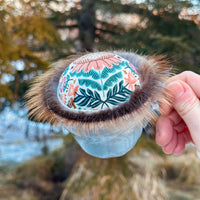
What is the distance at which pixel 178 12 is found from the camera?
132cm

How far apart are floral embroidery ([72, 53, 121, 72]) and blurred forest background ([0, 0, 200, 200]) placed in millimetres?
525

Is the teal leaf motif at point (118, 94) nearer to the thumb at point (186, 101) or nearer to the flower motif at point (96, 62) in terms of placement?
the flower motif at point (96, 62)

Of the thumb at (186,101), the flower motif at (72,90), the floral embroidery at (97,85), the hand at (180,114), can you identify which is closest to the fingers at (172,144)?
the hand at (180,114)

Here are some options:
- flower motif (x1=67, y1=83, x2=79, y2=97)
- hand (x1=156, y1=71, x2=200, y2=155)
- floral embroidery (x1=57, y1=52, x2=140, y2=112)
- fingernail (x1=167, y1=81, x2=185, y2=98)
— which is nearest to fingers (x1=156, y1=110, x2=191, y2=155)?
hand (x1=156, y1=71, x2=200, y2=155)

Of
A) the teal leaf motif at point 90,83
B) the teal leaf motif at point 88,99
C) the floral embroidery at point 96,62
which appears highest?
the floral embroidery at point 96,62

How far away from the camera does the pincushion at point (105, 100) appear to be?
52 centimetres

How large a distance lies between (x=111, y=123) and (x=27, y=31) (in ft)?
4.11

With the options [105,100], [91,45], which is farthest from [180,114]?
[91,45]

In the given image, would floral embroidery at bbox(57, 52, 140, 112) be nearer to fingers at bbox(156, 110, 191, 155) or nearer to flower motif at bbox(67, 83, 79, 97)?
flower motif at bbox(67, 83, 79, 97)

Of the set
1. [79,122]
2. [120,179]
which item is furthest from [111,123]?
[120,179]

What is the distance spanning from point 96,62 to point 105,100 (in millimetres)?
114

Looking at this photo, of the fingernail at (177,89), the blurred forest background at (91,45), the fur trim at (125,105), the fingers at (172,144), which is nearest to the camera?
the fur trim at (125,105)

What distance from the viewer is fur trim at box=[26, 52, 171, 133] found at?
51 centimetres

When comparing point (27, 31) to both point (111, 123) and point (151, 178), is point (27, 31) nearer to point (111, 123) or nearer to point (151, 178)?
point (111, 123)
